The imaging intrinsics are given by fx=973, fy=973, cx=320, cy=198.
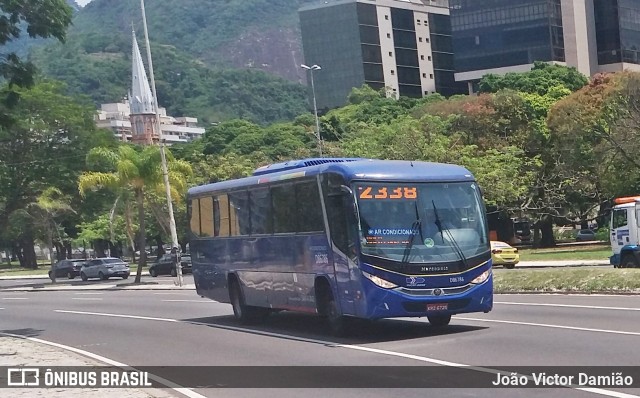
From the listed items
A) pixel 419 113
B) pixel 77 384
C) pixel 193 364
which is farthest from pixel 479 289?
pixel 419 113

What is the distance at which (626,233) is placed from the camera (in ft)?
103

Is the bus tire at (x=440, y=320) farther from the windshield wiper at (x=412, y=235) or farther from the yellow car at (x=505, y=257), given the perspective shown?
the yellow car at (x=505, y=257)

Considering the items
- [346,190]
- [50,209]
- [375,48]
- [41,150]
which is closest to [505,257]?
[346,190]

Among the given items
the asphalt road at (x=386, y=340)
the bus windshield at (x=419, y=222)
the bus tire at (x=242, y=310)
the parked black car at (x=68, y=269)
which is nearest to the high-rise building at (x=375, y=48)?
the parked black car at (x=68, y=269)

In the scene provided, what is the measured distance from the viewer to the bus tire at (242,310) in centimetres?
2166

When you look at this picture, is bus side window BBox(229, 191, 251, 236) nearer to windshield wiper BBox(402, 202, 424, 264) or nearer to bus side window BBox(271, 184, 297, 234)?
bus side window BBox(271, 184, 297, 234)

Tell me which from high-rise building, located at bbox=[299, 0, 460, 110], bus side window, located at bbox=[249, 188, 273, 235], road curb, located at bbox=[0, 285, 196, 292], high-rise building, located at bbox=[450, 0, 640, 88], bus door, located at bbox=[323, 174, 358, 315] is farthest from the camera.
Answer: high-rise building, located at bbox=[299, 0, 460, 110]

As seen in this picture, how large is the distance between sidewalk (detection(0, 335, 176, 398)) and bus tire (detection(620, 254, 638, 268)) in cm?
1887

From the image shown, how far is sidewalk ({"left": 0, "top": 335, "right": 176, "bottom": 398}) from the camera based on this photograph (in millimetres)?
12289

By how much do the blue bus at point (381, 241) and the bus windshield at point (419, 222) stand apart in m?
0.02

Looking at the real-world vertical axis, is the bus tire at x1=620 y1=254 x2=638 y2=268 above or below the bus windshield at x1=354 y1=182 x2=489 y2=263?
below

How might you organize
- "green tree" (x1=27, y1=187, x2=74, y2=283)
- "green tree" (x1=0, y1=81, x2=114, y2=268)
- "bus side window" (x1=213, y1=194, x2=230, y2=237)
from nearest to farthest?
1. "bus side window" (x1=213, y1=194, x2=230, y2=237)
2. "green tree" (x1=27, y1=187, x2=74, y2=283)
3. "green tree" (x1=0, y1=81, x2=114, y2=268)

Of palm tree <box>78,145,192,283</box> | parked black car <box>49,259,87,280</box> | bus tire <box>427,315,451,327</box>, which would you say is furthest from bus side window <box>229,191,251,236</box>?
parked black car <box>49,259,87,280</box>

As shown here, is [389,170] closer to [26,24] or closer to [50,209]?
[26,24]
